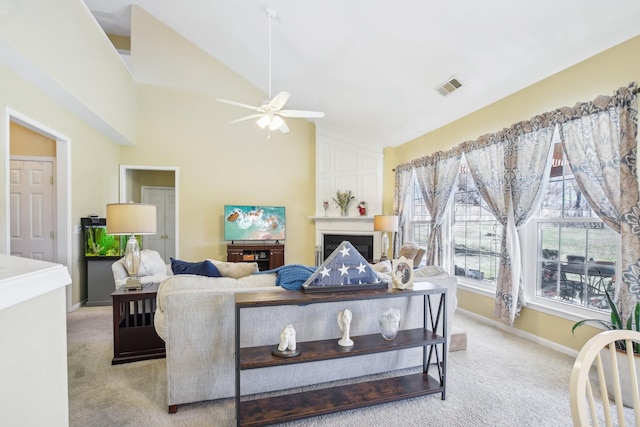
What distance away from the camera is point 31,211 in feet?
13.6

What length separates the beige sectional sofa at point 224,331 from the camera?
1951mm

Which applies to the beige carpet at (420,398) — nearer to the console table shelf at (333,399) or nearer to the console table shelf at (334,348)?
the console table shelf at (333,399)

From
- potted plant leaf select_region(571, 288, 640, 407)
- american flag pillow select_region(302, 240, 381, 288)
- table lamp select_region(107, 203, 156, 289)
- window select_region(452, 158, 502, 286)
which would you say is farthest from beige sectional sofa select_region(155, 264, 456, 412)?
window select_region(452, 158, 502, 286)

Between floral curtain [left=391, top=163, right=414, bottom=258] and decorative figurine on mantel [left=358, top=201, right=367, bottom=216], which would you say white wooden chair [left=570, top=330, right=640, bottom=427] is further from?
decorative figurine on mantel [left=358, top=201, right=367, bottom=216]

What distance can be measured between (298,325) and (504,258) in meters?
2.56

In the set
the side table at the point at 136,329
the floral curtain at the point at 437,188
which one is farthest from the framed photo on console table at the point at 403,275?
the floral curtain at the point at 437,188

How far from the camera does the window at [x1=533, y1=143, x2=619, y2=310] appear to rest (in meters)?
2.73

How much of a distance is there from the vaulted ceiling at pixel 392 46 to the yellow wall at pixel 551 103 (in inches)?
3.6

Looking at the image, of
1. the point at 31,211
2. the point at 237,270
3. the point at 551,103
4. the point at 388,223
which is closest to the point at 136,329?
the point at 237,270

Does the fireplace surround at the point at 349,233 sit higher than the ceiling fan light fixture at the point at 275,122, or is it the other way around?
the ceiling fan light fixture at the point at 275,122

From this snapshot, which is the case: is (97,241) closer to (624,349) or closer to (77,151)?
(77,151)

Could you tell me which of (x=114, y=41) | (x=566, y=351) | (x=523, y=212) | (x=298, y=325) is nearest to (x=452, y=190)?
(x=523, y=212)

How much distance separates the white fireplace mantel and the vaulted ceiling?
61.7 inches

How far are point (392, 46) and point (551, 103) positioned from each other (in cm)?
174
